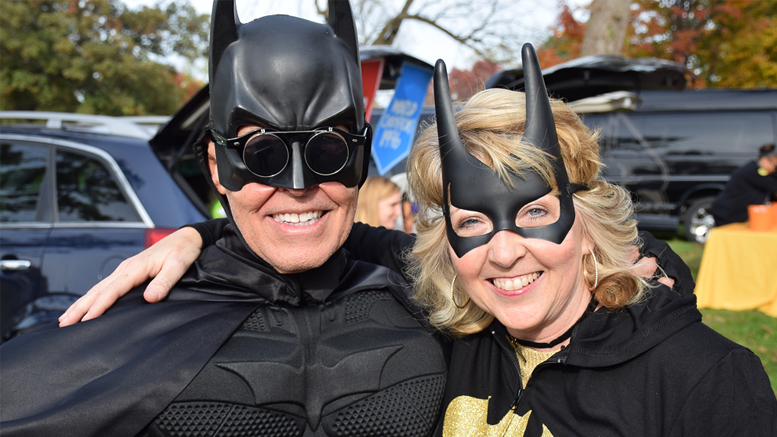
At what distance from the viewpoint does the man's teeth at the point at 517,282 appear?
1.67 m

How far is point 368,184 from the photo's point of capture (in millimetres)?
4473

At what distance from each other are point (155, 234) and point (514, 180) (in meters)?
2.18

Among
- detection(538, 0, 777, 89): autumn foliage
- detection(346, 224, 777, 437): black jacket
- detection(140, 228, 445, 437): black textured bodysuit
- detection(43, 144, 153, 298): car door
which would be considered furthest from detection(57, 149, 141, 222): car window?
detection(538, 0, 777, 89): autumn foliage

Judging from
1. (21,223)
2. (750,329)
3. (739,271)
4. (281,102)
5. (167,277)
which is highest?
(281,102)

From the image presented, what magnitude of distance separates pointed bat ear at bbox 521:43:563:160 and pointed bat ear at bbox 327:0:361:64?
550mm

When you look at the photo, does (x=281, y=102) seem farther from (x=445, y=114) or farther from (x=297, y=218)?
(x=445, y=114)

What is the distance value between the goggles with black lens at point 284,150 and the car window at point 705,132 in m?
9.08

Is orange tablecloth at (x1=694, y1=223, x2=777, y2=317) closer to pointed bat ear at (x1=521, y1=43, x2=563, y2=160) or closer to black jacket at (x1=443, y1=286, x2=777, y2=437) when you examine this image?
black jacket at (x1=443, y1=286, x2=777, y2=437)

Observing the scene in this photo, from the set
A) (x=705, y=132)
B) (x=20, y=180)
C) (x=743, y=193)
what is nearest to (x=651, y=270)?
(x=20, y=180)

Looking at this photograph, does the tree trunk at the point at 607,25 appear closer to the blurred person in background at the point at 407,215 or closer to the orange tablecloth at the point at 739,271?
the orange tablecloth at the point at 739,271

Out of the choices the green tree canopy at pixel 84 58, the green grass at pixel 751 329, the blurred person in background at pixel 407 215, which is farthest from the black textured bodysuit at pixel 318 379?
the green tree canopy at pixel 84 58

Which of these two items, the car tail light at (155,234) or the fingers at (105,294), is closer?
the fingers at (105,294)

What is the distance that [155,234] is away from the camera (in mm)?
3008

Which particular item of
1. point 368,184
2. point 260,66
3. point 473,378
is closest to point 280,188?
point 260,66
